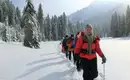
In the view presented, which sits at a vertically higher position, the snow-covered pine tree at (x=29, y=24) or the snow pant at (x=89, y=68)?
the snow-covered pine tree at (x=29, y=24)

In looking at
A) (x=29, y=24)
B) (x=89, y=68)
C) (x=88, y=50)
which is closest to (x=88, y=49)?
(x=88, y=50)

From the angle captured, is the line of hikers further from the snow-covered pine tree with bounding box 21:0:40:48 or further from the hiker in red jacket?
the snow-covered pine tree with bounding box 21:0:40:48

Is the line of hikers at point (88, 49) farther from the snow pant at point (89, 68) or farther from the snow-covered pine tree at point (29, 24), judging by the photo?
the snow-covered pine tree at point (29, 24)

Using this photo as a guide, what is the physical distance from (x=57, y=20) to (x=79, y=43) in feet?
372

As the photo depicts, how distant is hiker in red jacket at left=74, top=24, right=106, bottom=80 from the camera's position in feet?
24.5

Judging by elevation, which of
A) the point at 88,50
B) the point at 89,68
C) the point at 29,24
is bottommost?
the point at 89,68

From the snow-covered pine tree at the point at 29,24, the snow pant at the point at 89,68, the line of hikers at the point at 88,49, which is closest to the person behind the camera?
the line of hikers at the point at 88,49

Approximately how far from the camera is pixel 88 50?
24.6ft

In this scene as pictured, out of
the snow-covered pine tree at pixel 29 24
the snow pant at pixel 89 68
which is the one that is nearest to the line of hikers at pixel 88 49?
the snow pant at pixel 89 68

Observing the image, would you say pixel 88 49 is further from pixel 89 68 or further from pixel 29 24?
pixel 29 24

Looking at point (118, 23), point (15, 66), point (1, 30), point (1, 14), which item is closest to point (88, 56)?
point (15, 66)

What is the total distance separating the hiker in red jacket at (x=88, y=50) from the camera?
7469 millimetres

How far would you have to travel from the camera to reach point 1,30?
224 ft

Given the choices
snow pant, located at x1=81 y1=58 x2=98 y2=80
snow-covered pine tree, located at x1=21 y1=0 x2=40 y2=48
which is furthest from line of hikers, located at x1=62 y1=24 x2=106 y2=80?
snow-covered pine tree, located at x1=21 y1=0 x2=40 y2=48
